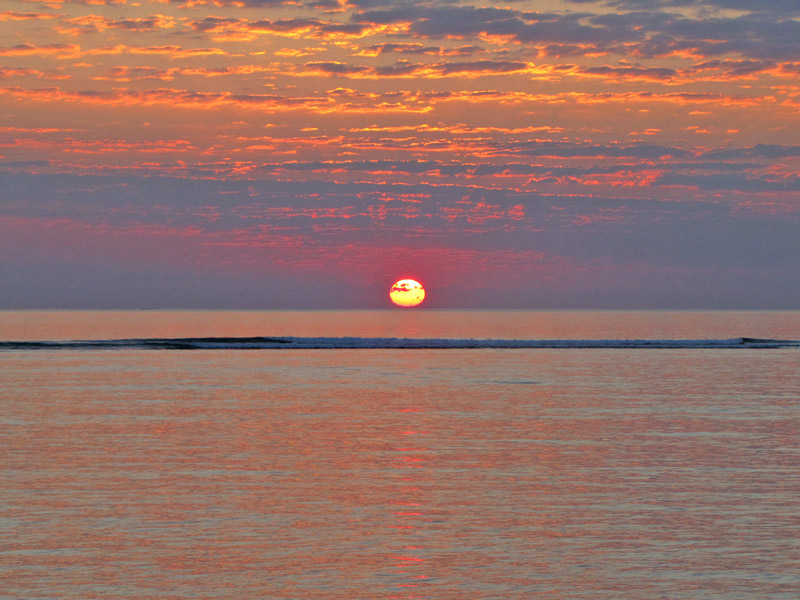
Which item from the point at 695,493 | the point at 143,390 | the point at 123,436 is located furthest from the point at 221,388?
the point at 695,493

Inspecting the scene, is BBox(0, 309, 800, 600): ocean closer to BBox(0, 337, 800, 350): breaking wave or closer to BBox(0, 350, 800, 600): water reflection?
BBox(0, 350, 800, 600): water reflection

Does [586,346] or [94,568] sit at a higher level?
[94,568]

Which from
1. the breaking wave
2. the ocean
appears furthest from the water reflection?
the breaking wave

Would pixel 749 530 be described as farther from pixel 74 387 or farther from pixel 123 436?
pixel 74 387

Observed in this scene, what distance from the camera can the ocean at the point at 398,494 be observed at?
52.0ft

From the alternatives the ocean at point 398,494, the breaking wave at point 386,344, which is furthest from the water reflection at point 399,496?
the breaking wave at point 386,344

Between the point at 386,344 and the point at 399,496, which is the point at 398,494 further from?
the point at 386,344

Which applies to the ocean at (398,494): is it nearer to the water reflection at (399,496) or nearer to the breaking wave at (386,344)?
the water reflection at (399,496)

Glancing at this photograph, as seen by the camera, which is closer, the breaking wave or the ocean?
the ocean

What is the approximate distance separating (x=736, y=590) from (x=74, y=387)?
46210 mm

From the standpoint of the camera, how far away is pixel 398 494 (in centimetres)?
2294

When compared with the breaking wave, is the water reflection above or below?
above

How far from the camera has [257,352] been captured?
10956 cm

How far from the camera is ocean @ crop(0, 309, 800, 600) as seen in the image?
1584cm
